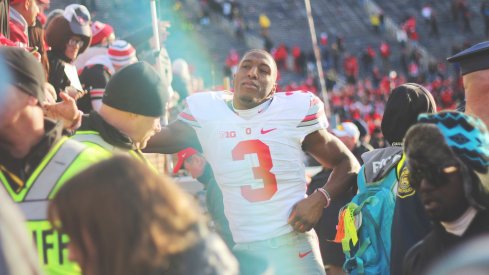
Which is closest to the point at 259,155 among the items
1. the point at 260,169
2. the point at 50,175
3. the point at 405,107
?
the point at 260,169

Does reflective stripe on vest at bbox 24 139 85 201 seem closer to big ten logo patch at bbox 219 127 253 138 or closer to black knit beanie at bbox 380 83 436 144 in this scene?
big ten logo patch at bbox 219 127 253 138

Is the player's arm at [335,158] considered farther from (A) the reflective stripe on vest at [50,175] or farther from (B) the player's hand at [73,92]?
(A) the reflective stripe on vest at [50,175]

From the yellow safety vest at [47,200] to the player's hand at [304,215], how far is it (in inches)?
67.1

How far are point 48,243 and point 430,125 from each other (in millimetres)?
1432

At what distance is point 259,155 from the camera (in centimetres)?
482

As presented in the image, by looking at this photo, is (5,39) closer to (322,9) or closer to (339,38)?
(339,38)

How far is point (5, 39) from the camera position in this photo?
4.96 metres

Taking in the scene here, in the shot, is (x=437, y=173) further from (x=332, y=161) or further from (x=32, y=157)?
(x=332, y=161)

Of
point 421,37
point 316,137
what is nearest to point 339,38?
point 421,37

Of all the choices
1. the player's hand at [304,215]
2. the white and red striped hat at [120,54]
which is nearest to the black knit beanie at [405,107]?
the player's hand at [304,215]

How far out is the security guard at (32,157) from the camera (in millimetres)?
3223

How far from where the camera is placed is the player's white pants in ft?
15.5

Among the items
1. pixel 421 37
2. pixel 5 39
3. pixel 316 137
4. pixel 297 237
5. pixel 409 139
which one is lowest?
pixel 421 37

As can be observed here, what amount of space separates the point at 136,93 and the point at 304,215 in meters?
1.40
